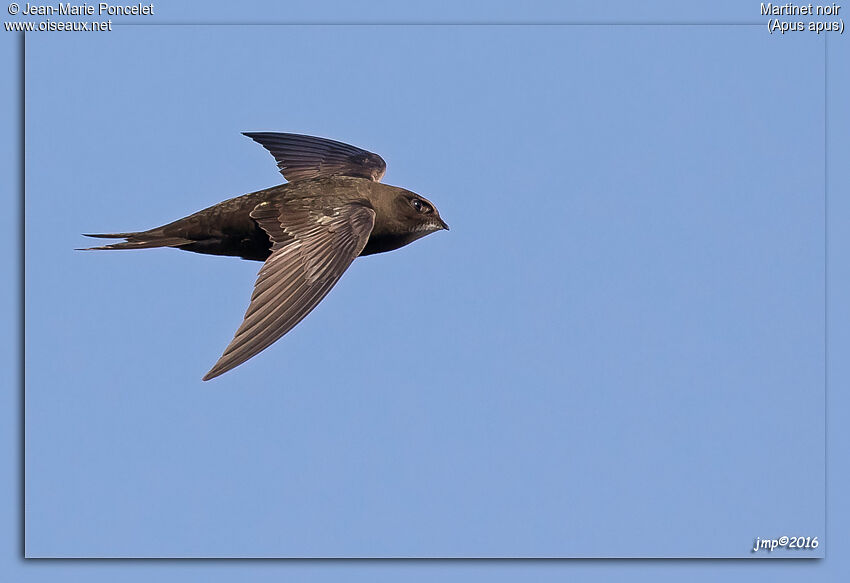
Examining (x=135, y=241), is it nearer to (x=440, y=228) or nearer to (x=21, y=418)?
(x=21, y=418)

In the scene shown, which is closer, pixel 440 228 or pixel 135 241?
pixel 135 241

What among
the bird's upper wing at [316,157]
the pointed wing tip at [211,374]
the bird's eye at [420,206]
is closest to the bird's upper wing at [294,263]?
the pointed wing tip at [211,374]

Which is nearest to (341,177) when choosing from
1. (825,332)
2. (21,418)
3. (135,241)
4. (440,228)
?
(440,228)

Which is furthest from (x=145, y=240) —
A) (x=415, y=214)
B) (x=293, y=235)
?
(x=415, y=214)

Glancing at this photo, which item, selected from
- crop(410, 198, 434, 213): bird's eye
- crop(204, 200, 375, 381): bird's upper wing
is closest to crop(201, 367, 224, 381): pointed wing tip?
crop(204, 200, 375, 381): bird's upper wing

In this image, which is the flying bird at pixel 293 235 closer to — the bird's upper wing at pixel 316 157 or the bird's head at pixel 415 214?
the bird's head at pixel 415 214

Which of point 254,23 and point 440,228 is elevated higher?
point 254,23
